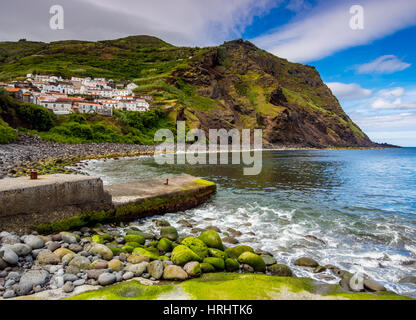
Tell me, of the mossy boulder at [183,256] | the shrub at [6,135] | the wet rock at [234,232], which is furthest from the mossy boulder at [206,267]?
the shrub at [6,135]

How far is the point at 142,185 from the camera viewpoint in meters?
12.5

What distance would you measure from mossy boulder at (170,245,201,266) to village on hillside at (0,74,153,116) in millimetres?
64595

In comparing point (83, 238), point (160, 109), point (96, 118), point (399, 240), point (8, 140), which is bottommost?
point (399, 240)

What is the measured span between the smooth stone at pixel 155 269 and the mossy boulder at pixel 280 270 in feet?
10.3

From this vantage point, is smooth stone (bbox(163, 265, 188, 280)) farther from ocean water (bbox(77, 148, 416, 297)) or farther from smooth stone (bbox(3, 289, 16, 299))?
ocean water (bbox(77, 148, 416, 297))

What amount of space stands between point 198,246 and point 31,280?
3772 millimetres

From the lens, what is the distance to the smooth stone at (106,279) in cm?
431

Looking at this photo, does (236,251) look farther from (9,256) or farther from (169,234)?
(9,256)

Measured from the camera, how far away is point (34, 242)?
5.48 metres

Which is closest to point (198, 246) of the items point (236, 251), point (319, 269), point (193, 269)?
point (193, 269)
